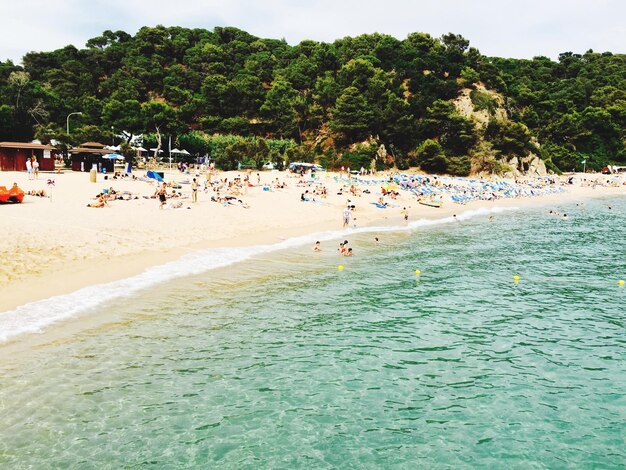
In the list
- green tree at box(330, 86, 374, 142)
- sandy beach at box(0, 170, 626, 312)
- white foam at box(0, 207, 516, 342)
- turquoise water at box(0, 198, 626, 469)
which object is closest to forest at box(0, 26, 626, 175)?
green tree at box(330, 86, 374, 142)

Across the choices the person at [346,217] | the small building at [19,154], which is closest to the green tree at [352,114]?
the small building at [19,154]

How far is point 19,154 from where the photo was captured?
4044 cm

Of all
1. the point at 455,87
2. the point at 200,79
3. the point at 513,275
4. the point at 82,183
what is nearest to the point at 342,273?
the point at 513,275

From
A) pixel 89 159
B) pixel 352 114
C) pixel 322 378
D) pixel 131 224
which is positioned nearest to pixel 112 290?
pixel 322 378

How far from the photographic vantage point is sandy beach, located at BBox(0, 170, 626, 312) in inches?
581

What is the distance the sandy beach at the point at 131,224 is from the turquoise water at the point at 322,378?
2.96m

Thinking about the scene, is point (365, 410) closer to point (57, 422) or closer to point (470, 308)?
point (57, 422)

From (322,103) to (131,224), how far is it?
62.8 m

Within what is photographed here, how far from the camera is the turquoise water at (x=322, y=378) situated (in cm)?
707

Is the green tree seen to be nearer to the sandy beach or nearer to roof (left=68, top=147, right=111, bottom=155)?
the sandy beach

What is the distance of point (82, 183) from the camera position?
3400cm

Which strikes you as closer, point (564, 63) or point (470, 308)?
point (470, 308)

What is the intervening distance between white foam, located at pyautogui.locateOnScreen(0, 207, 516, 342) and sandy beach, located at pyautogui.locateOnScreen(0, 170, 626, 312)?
1.46ft

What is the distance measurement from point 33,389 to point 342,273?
11.4 metres
